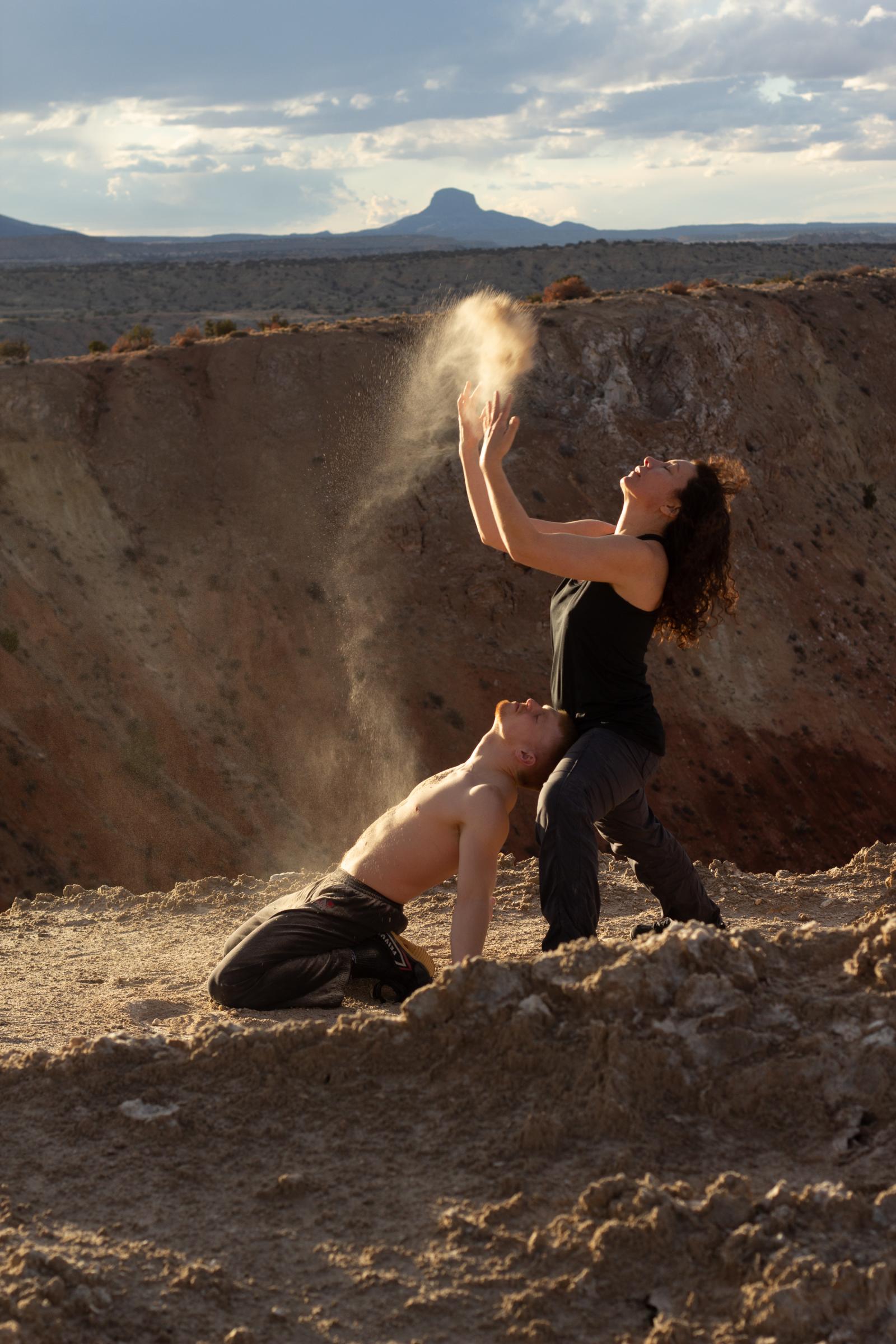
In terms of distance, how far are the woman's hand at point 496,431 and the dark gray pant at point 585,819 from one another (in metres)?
1.19

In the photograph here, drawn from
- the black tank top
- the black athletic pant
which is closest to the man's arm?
the black athletic pant

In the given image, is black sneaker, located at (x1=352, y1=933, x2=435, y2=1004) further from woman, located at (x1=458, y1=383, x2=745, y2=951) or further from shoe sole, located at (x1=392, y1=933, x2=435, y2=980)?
woman, located at (x1=458, y1=383, x2=745, y2=951)

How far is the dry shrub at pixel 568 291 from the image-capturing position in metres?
31.2

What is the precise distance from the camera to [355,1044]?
3609 mm

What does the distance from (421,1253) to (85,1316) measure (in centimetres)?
79

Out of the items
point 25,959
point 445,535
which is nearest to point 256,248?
point 445,535

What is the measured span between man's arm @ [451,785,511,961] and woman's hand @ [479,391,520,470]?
4.38 feet

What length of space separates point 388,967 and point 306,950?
37 cm

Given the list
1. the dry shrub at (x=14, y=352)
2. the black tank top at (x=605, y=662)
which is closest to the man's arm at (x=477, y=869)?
the black tank top at (x=605, y=662)

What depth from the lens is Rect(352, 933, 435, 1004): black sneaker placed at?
4.84m

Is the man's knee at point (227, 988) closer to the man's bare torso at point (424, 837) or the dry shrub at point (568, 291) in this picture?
the man's bare torso at point (424, 837)

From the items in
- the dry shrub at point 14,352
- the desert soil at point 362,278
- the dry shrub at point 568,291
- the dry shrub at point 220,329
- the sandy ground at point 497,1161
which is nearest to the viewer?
the sandy ground at point 497,1161

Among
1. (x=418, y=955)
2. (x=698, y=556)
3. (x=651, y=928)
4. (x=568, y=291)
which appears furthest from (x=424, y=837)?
(x=568, y=291)

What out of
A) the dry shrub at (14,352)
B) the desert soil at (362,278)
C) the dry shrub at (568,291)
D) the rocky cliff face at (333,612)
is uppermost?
the desert soil at (362,278)
